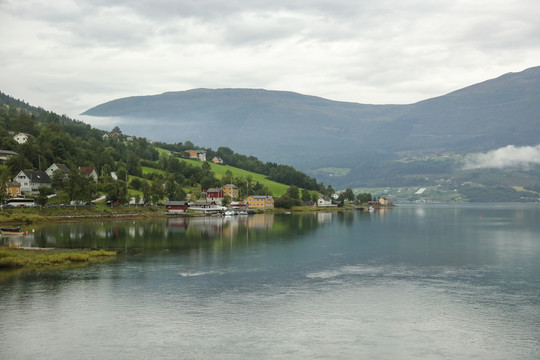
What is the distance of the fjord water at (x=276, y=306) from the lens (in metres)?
29.9

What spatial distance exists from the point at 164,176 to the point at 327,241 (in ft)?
334

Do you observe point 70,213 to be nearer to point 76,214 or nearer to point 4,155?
point 76,214

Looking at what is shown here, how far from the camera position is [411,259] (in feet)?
210

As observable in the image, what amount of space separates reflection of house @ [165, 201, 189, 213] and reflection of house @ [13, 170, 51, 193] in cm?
3262

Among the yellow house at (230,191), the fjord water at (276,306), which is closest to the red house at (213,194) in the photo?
the yellow house at (230,191)

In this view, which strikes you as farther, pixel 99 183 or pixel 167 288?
pixel 99 183

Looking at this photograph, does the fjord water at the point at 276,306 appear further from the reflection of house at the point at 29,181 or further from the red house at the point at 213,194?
the red house at the point at 213,194

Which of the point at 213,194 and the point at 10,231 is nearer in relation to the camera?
the point at 10,231

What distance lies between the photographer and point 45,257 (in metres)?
55.4

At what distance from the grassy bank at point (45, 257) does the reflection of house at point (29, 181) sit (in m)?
71.3

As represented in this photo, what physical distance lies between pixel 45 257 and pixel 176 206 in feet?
302

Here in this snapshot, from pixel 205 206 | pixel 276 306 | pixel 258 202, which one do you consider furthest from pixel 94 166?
pixel 276 306

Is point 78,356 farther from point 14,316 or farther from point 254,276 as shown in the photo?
point 254,276

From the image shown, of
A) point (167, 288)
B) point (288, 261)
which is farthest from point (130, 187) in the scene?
point (167, 288)
